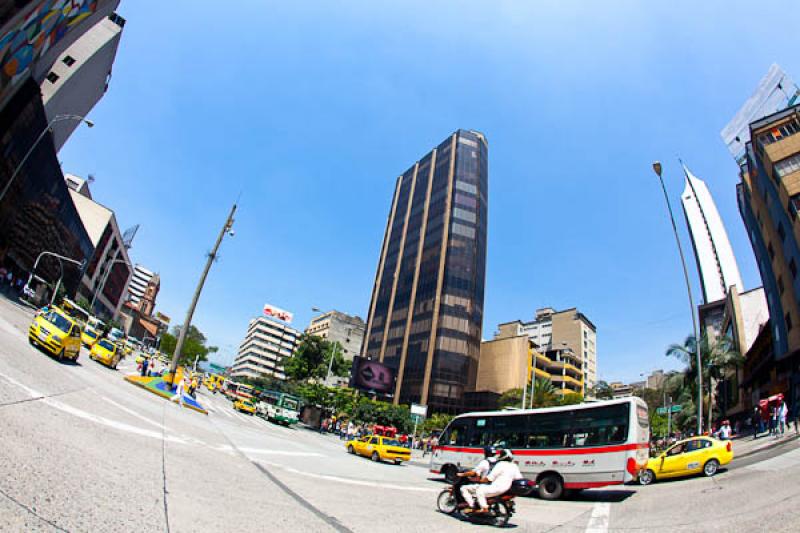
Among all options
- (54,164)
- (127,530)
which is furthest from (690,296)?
(54,164)

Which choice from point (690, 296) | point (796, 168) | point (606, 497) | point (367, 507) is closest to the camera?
point (367, 507)

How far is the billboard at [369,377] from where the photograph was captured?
1946 inches

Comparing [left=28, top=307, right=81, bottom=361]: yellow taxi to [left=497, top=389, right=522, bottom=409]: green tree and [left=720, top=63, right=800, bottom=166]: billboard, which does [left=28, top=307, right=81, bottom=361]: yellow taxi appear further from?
[left=720, top=63, right=800, bottom=166]: billboard

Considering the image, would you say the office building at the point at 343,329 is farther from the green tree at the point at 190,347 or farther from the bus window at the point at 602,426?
the bus window at the point at 602,426

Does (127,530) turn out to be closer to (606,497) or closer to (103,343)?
(606,497)

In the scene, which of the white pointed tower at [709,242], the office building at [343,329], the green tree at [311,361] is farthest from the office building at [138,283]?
the white pointed tower at [709,242]

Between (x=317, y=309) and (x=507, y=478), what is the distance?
40.9 meters

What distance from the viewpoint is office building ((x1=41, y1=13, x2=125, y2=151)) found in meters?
52.3

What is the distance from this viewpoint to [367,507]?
648 centimetres

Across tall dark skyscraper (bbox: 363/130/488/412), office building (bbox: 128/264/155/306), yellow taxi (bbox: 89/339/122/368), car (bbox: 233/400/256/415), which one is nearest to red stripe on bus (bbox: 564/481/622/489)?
yellow taxi (bbox: 89/339/122/368)

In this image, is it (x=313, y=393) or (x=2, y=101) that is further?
(x=313, y=393)

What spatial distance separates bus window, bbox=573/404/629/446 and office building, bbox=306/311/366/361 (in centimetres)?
10696

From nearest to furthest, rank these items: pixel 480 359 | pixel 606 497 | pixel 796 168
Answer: pixel 606 497 < pixel 796 168 < pixel 480 359

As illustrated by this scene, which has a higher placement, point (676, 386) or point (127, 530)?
point (676, 386)
